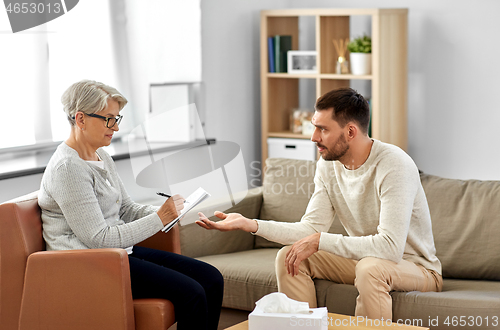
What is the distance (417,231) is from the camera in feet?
7.06

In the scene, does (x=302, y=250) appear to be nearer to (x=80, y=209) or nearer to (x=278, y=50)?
(x=80, y=209)

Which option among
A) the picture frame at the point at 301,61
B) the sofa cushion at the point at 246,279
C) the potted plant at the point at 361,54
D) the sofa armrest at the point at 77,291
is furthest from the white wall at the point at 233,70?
the sofa armrest at the point at 77,291

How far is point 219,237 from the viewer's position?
2869 mm

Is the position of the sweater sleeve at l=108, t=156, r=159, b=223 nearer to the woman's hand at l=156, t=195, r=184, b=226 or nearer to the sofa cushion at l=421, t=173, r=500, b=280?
the woman's hand at l=156, t=195, r=184, b=226

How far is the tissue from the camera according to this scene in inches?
66.5

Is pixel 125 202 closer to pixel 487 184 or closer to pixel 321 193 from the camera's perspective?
pixel 321 193

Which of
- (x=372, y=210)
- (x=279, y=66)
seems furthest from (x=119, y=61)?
(x=372, y=210)

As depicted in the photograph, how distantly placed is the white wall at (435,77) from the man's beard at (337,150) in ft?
6.48

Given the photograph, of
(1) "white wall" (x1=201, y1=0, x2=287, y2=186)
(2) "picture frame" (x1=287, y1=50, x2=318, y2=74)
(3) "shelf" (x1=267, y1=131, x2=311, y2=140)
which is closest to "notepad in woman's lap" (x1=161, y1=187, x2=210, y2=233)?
(1) "white wall" (x1=201, y1=0, x2=287, y2=186)

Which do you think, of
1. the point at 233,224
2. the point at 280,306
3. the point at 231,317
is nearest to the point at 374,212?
the point at 233,224

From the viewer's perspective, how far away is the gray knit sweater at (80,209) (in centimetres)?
196

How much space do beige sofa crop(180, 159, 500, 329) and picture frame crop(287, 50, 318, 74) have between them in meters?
1.31

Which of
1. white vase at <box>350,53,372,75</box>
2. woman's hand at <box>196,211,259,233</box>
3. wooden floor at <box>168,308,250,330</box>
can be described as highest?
white vase at <box>350,53,372,75</box>

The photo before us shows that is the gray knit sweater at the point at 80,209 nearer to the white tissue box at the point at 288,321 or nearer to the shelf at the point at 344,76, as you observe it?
the white tissue box at the point at 288,321
